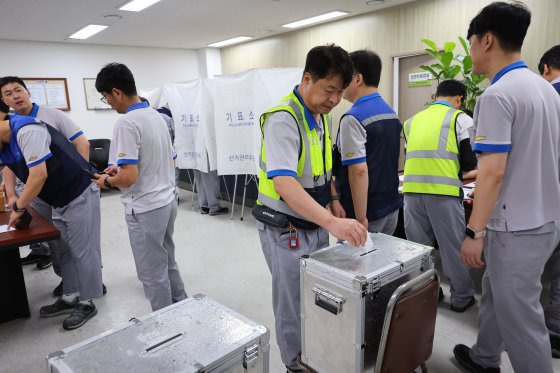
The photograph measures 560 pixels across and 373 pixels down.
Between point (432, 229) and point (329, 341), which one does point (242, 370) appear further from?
point (432, 229)

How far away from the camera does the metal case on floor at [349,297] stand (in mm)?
1318

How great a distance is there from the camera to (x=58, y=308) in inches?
102

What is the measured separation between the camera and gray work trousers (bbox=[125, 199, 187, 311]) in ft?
6.59

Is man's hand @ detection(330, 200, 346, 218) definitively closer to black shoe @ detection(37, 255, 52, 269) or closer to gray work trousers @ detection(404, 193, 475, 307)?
gray work trousers @ detection(404, 193, 475, 307)

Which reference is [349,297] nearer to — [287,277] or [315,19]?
[287,277]

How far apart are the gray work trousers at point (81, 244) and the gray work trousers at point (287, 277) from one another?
1.43 meters

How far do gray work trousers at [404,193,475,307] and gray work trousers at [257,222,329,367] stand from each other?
962 mm

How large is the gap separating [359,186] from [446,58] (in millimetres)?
3420

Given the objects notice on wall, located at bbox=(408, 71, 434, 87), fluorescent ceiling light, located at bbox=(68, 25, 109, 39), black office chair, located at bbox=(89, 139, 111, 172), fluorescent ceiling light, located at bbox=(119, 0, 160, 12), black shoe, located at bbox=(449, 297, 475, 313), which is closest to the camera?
black shoe, located at bbox=(449, 297, 475, 313)

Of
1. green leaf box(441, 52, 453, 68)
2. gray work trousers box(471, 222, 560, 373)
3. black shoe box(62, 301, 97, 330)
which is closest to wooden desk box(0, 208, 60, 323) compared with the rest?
black shoe box(62, 301, 97, 330)

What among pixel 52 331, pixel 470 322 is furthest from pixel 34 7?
pixel 470 322

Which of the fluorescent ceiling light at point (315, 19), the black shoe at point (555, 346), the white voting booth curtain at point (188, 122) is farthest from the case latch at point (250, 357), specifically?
the fluorescent ceiling light at point (315, 19)

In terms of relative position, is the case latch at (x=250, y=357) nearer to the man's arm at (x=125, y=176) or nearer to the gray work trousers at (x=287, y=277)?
the gray work trousers at (x=287, y=277)

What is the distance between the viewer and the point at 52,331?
7.82 ft
